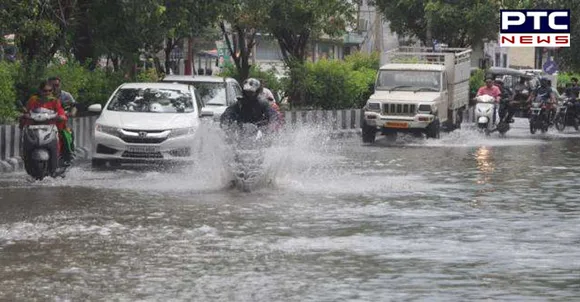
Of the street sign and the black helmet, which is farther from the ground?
the street sign

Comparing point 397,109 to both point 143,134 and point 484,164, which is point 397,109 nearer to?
point 484,164

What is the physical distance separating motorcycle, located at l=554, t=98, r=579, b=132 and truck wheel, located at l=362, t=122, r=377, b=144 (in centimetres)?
919

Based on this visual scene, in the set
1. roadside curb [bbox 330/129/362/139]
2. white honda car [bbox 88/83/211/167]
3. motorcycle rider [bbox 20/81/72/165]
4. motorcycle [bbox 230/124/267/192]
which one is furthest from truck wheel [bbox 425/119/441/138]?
motorcycle [bbox 230/124/267/192]

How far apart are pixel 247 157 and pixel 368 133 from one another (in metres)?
16.1

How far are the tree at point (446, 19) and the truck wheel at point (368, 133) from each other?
18.8 m

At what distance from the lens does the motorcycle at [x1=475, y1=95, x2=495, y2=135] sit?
35.8 meters

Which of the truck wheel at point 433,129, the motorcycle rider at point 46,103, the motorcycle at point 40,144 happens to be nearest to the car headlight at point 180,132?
the motorcycle rider at point 46,103

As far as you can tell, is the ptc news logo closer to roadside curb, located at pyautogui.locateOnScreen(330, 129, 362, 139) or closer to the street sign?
the street sign

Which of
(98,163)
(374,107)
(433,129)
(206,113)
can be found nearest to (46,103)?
(98,163)

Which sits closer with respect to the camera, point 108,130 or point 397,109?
point 108,130

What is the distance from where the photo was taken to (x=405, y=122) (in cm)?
3275

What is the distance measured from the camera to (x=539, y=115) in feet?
126

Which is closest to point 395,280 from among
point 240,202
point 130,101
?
point 240,202

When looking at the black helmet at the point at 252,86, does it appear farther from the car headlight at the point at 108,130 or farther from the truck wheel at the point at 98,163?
the truck wheel at the point at 98,163
